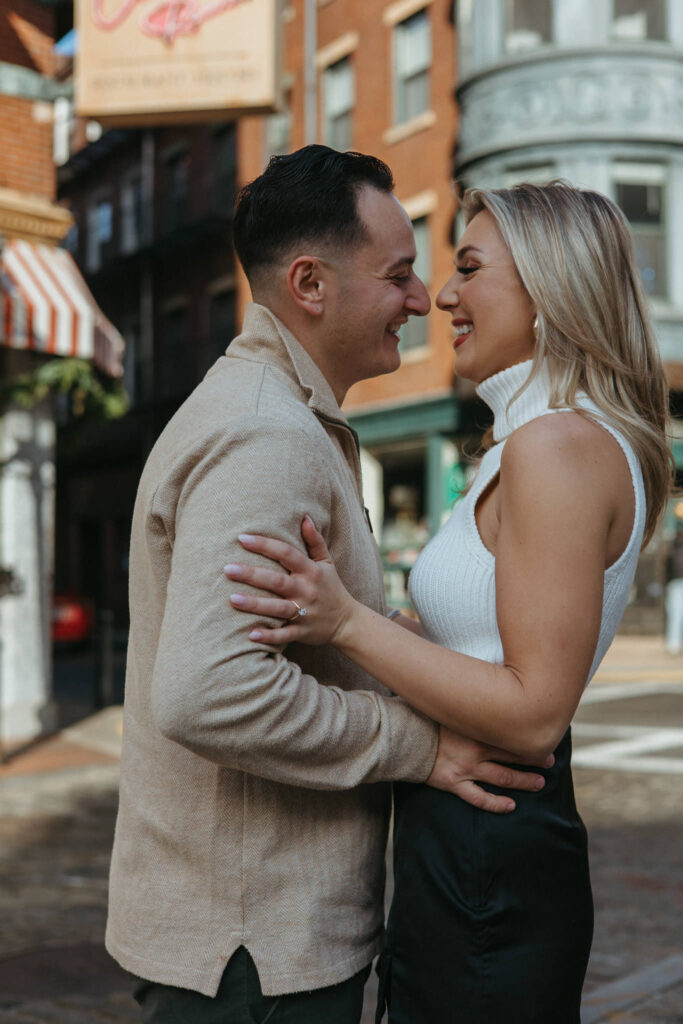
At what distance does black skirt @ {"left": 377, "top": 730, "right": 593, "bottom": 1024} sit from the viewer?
6.20 ft

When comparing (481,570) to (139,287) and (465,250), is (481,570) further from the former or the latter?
(139,287)

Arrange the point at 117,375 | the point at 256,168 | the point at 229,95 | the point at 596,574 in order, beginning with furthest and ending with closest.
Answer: the point at 256,168, the point at 117,375, the point at 229,95, the point at 596,574

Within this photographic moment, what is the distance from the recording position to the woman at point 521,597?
6.04 feet

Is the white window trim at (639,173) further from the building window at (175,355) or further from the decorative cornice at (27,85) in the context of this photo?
the building window at (175,355)

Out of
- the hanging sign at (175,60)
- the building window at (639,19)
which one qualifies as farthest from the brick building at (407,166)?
the hanging sign at (175,60)

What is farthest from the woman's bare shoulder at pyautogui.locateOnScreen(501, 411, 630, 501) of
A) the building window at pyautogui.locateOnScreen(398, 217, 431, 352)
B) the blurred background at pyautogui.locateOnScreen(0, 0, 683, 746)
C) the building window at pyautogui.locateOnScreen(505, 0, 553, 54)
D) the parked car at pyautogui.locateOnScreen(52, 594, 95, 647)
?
the parked car at pyautogui.locateOnScreen(52, 594, 95, 647)

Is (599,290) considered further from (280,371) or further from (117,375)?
(117,375)

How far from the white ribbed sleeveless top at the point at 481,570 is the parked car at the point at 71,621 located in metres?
19.4

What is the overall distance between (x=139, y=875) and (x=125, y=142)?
30060 mm

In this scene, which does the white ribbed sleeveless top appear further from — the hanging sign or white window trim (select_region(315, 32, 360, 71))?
white window trim (select_region(315, 32, 360, 71))

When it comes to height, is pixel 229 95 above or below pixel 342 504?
above

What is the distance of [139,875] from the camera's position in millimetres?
1943

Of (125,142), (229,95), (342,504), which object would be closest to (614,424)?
(342,504)

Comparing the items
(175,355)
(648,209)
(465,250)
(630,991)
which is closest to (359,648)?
(465,250)
